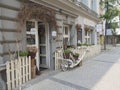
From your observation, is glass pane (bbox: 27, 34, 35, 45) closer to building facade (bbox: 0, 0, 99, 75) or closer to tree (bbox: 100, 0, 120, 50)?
building facade (bbox: 0, 0, 99, 75)

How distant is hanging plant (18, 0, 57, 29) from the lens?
6.76 meters

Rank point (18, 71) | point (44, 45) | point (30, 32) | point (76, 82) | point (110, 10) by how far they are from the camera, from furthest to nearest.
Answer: point (110, 10)
point (44, 45)
point (30, 32)
point (76, 82)
point (18, 71)

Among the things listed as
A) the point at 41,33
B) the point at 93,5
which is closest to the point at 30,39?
the point at 41,33

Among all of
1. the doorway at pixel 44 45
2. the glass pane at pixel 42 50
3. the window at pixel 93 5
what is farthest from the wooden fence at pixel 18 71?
the window at pixel 93 5

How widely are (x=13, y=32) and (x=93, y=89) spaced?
10.3 ft

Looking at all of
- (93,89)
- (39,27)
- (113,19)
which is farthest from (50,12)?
(113,19)

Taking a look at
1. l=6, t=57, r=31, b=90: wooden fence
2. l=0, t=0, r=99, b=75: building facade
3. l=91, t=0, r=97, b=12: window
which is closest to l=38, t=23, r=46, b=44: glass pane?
l=0, t=0, r=99, b=75: building facade

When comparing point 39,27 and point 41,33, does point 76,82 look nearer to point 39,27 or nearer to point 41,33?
point 41,33

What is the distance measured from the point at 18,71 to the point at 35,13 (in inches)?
96.5

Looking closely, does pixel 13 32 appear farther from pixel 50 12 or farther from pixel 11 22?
pixel 50 12

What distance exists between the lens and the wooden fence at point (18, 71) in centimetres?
575

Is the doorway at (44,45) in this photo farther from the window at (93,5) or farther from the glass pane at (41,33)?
the window at (93,5)

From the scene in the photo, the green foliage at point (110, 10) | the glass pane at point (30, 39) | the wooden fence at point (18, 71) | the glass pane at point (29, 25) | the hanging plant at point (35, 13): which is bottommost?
the wooden fence at point (18, 71)

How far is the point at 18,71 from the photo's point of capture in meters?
6.12
